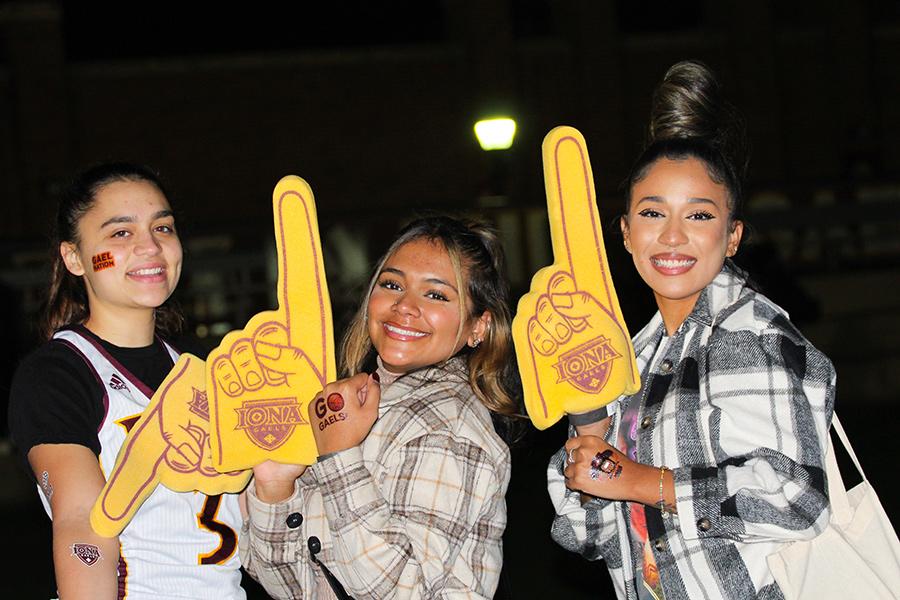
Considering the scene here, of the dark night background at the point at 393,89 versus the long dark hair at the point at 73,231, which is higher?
the dark night background at the point at 393,89

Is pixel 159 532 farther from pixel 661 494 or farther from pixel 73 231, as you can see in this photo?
pixel 661 494

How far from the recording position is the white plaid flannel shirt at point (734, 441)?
175 cm

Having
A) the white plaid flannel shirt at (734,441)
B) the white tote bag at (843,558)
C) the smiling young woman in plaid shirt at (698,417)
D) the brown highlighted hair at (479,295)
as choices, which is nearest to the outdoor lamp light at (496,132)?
the brown highlighted hair at (479,295)

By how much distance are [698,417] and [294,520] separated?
2.64 feet

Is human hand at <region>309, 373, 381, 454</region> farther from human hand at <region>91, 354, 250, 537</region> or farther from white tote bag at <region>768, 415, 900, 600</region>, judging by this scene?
white tote bag at <region>768, 415, 900, 600</region>

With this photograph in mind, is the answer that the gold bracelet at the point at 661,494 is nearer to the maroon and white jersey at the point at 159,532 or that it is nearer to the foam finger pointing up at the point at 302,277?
the foam finger pointing up at the point at 302,277

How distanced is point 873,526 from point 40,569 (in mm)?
4689

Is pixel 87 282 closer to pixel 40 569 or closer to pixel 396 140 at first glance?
pixel 40 569

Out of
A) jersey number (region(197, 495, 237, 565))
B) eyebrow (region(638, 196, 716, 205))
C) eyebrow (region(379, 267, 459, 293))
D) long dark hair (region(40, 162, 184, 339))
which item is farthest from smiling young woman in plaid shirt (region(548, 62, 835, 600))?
long dark hair (region(40, 162, 184, 339))

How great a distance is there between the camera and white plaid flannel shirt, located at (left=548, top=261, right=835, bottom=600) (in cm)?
175

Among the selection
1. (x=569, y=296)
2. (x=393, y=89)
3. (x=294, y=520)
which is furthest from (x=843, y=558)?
(x=393, y=89)

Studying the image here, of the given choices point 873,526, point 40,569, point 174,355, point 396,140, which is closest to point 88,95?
point 396,140

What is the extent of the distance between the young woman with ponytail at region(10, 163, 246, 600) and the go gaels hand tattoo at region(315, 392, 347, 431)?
1.04 feet

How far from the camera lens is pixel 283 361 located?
2053 millimetres
